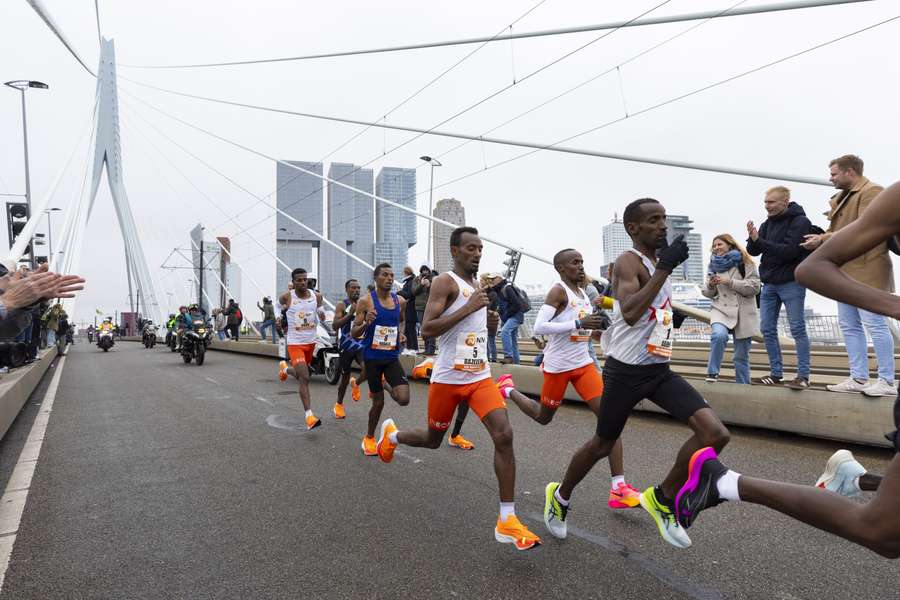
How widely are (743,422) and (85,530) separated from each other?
5.94 m

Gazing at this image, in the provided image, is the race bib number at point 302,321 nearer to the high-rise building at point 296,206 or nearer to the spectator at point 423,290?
the spectator at point 423,290

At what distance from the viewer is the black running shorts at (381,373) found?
6062 millimetres

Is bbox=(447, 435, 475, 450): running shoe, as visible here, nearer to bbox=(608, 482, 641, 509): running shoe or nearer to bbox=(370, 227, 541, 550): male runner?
bbox=(370, 227, 541, 550): male runner

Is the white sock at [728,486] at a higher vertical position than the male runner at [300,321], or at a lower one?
lower

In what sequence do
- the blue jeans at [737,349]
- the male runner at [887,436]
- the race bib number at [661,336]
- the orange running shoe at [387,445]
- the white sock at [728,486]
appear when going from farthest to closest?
the blue jeans at [737,349], the orange running shoe at [387,445], the race bib number at [661,336], the white sock at [728,486], the male runner at [887,436]

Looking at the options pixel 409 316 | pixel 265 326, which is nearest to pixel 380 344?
pixel 409 316

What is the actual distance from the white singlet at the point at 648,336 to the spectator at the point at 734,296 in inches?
135

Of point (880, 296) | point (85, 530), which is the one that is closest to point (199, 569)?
point (85, 530)

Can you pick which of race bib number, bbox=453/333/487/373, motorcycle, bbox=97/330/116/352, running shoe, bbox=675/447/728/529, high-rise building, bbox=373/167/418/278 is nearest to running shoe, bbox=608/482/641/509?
race bib number, bbox=453/333/487/373

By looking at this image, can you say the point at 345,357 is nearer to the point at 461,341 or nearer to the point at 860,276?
the point at 461,341

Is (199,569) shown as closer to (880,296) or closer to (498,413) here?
(498,413)

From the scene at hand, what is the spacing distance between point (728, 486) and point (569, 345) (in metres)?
2.38

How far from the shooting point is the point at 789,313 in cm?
586

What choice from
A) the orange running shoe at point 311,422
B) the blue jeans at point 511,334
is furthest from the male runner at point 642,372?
the blue jeans at point 511,334
